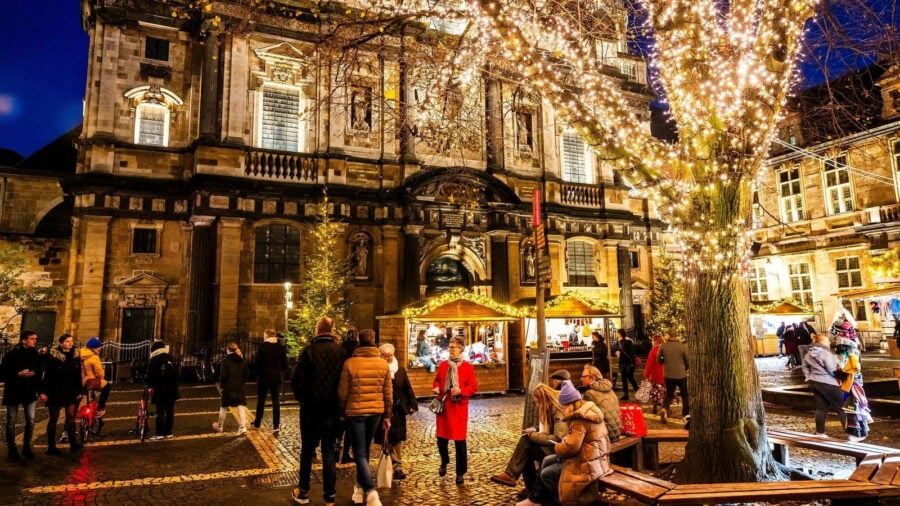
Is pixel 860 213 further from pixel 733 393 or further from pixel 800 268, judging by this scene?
pixel 733 393

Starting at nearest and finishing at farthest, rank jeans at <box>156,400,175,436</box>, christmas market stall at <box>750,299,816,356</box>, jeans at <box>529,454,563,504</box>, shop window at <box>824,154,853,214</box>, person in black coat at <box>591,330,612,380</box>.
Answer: jeans at <box>529,454,563,504</box> < jeans at <box>156,400,175,436</box> < person in black coat at <box>591,330,612,380</box> < christmas market stall at <box>750,299,816,356</box> < shop window at <box>824,154,853,214</box>

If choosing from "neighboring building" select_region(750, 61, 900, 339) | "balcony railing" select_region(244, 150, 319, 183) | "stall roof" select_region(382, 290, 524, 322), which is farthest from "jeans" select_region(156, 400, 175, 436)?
"neighboring building" select_region(750, 61, 900, 339)

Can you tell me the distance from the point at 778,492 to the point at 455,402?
3377 millimetres

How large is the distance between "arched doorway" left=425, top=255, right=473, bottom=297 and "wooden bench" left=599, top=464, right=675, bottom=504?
17.1 m

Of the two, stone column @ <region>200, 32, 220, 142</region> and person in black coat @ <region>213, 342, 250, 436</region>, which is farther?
stone column @ <region>200, 32, 220, 142</region>

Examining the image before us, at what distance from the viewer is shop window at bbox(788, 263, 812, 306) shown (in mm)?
27994

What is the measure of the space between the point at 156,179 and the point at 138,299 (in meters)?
4.16

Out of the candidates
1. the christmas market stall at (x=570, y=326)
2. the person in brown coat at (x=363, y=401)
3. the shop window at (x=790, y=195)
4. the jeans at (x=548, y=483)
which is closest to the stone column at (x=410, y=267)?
the christmas market stall at (x=570, y=326)

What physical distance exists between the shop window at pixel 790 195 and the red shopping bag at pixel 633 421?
2743 centimetres

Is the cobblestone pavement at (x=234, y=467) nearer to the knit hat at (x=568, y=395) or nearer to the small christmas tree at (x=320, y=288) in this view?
the knit hat at (x=568, y=395)

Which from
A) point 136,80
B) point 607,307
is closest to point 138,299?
point 136,80

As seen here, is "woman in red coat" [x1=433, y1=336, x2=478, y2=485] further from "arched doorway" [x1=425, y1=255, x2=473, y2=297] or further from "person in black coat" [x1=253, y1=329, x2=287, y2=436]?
"arched doorway" [x1=425, y1=255, x2=473, y2=297]

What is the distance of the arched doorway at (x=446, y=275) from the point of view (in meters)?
22.0

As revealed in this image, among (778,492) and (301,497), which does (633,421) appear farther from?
(301,497)
